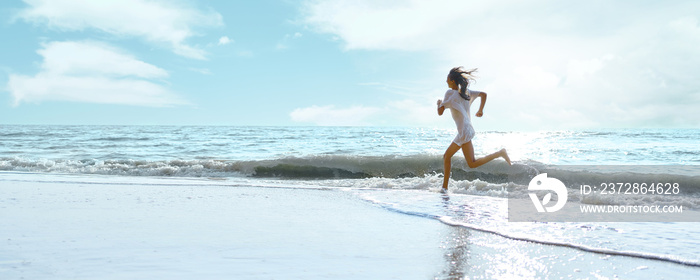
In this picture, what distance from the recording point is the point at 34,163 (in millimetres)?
13227

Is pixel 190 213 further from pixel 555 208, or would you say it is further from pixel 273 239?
pixel 555 208

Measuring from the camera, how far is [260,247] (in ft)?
11.1

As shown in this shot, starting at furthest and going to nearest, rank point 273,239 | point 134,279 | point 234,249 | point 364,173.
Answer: point 364,173
point 273,239
point 234,249
point 134,279

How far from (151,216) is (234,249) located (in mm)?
1731

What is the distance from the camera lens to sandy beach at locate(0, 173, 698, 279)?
9.15ft

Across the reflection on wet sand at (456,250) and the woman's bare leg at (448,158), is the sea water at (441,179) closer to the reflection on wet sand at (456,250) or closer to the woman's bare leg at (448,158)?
the reflection on wet sand at (456,250)

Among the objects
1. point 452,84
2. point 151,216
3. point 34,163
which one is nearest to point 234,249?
point 151,216

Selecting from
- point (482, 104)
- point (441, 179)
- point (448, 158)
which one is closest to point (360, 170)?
point (441, 179)

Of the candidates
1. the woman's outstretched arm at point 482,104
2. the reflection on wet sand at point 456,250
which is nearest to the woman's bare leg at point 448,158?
the woman's outstretched arm at point 482,104

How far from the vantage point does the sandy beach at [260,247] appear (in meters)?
2.79

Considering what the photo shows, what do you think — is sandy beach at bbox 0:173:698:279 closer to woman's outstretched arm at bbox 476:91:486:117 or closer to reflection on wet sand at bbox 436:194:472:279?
reflection on wet sand at bbox 436:194:472:279

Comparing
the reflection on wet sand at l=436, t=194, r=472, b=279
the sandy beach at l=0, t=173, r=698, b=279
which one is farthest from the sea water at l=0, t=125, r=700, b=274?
the sandy beach at l=0, t=173, r=698, b=279
